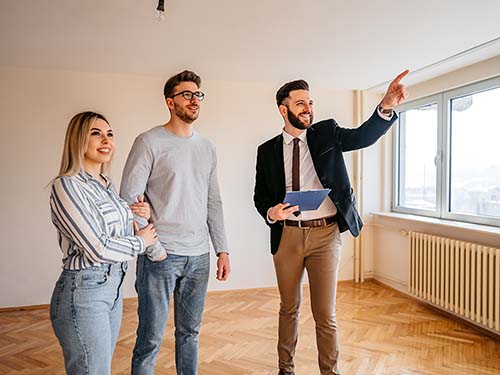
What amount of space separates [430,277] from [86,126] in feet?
11.2

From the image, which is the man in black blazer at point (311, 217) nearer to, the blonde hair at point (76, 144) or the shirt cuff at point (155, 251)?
the shirt cuff at point (155, 251)

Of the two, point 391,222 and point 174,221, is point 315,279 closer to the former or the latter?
point 174,221

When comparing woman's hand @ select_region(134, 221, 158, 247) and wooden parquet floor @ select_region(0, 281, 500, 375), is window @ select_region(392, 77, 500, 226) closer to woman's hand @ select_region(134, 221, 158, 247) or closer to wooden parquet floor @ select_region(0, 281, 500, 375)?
wooden parquet floor @ select_region(0, 281, 500, 375)

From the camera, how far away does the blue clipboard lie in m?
1.88

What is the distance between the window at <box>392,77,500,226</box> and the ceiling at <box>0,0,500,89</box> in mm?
499

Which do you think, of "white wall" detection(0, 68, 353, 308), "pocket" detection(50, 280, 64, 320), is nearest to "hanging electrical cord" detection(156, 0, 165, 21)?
"white wall" detection(0, 68, 353, 308)

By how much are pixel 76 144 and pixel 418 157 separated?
3.86 metres

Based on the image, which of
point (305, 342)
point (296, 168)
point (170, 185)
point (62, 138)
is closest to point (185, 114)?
point (170, 185)

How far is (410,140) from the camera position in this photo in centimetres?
450

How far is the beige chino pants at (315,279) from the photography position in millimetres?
2115

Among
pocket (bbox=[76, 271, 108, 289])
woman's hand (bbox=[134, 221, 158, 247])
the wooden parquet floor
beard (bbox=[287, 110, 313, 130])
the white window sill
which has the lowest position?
the wooden parquet floor

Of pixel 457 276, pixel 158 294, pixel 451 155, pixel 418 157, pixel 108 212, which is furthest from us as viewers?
pixel 418 157

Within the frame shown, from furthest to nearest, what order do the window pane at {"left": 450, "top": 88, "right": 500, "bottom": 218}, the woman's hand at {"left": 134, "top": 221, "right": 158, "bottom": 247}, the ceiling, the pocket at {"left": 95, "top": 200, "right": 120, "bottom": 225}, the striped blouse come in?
the window pane at {"left": 450, "top": 88, "right": 500, "bottom": 218} < the ceiling < the woman's hand at {"left": 134, "top": 221, "right": 158, "bottom": 247} < the pocket at {"left": 95, "top": 200, "right": 120, "bottom": 225} < the striped blouse

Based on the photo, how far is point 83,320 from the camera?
125 centimetres
